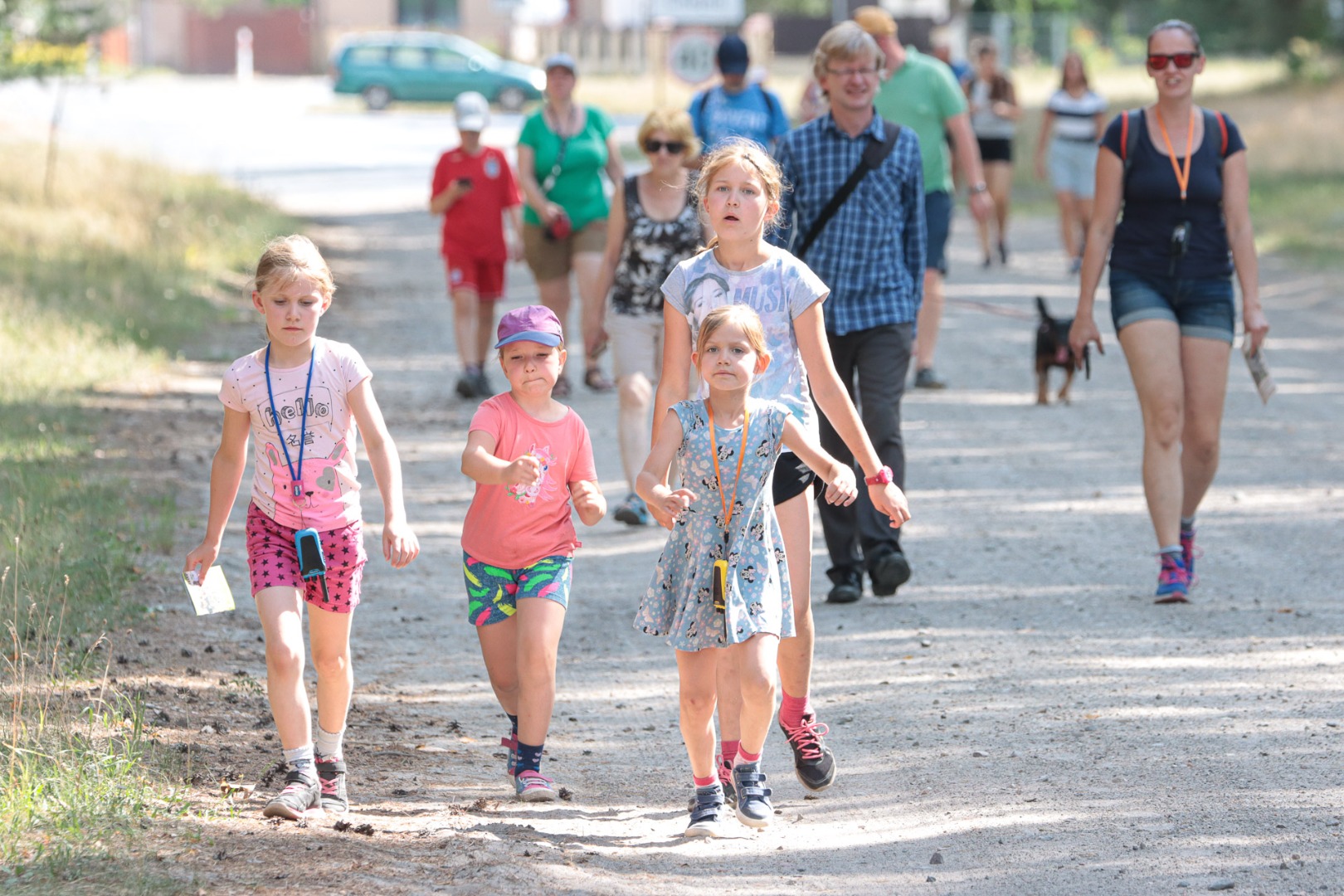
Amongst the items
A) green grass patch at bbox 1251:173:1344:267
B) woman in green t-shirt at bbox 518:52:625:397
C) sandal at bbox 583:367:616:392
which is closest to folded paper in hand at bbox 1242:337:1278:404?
woman in green t-shirt at bbox 518:52:625:397

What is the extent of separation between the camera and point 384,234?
2156cm

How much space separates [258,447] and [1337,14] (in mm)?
40038

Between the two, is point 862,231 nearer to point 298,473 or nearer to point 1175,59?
point 1175,59

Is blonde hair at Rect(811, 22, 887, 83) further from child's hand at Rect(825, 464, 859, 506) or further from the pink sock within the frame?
the pink sock

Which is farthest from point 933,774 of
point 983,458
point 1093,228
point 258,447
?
point 983,458

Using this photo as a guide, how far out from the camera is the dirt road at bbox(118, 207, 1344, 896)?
452 centimetres

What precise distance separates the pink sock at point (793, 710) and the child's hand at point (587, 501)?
86cm

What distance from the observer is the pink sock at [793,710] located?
17.2 feet

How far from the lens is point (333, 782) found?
16.2 ft

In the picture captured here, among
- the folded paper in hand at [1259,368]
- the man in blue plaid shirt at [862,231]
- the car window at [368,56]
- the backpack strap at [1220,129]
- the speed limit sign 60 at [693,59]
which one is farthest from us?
the car window at [368,56]

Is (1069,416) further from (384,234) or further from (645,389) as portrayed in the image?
(384,234)

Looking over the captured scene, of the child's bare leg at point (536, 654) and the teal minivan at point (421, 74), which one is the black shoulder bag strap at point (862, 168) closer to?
the child's bare leg at point (536, 654)

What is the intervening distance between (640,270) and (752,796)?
170 inches

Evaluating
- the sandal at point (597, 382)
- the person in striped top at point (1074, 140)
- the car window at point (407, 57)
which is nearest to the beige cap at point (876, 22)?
the sandal at point (597, 382)
